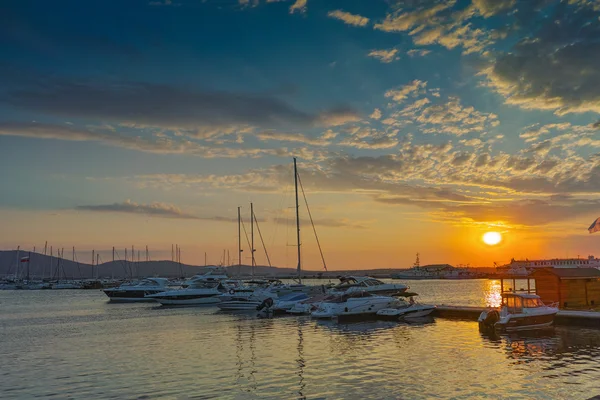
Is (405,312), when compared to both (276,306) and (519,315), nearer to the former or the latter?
(519,315)

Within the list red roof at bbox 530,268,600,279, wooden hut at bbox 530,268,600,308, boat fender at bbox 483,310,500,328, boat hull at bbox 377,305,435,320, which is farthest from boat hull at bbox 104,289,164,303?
red roof at bbox 530,268,600,279

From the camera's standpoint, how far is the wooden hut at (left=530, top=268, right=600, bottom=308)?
135 ft

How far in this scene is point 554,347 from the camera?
29.3 meters

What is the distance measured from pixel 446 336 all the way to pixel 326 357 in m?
11.5

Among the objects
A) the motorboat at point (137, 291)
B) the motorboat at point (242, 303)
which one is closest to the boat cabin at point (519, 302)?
the motorboat at point (242, 303)

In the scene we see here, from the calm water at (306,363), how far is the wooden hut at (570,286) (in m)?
6.57

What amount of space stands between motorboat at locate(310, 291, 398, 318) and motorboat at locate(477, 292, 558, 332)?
13.1 meters

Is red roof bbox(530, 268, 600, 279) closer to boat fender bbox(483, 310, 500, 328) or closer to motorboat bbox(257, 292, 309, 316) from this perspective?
boat fender bbox(483, 310, 500, 328)

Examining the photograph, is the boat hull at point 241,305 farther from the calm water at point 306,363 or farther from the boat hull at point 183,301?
the calm water at point 306,363

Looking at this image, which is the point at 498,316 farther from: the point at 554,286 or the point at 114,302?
the point at 114,302

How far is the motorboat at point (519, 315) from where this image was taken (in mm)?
35500

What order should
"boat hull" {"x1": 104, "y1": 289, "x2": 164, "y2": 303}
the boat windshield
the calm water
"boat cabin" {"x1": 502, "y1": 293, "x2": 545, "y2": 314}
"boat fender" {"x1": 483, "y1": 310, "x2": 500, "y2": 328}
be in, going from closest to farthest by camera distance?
the calm water
"boat cabin" {"x1": 502, "y1": 293, "x2": 545, "y2": 314}
the boat windshield
"boat fender" {"x1": 483, "y1": 310, "x2": 500, "y2": 328}
"boat hull" {"x1": 104, "y1": 289, "x2": 164, "y2": 303}

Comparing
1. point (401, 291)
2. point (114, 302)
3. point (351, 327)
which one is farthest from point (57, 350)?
point (114, 302)

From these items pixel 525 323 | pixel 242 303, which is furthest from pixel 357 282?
pixel 525 323
